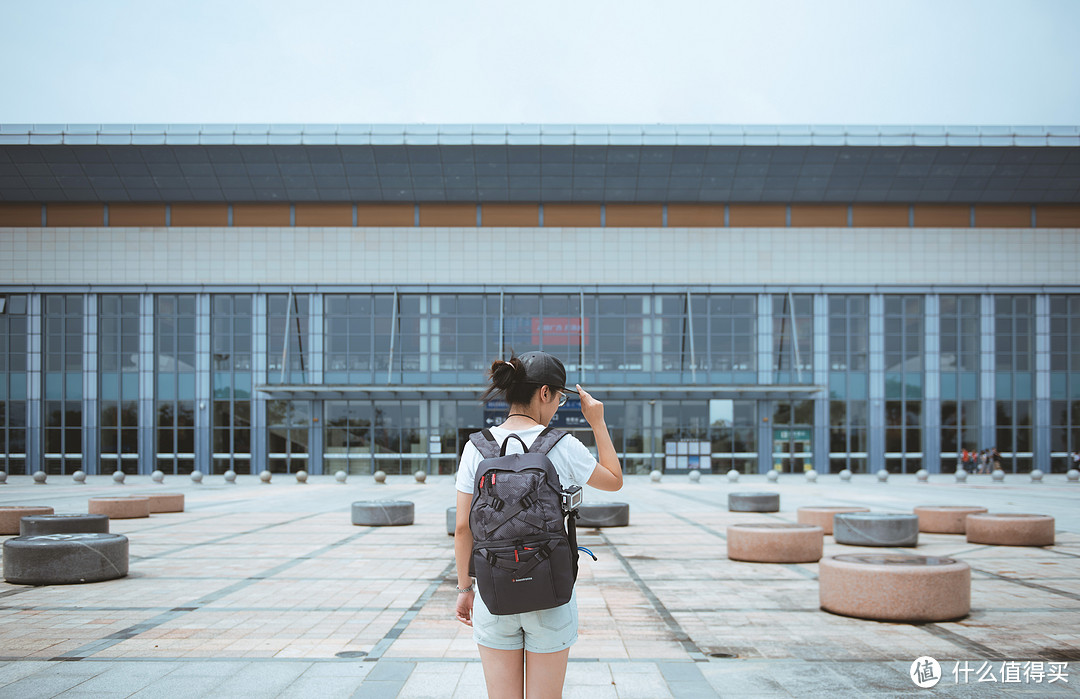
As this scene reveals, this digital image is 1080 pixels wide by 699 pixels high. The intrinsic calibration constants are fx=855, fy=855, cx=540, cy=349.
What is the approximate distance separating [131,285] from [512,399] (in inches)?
1820

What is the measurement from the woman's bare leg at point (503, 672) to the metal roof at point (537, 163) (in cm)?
3988

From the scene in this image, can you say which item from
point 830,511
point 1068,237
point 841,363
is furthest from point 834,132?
point 830,511

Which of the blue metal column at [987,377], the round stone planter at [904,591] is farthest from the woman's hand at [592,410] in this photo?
the blue metal column at [987,377]

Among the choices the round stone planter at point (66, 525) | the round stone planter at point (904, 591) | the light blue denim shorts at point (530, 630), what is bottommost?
the round stone planter at point (66, 525)

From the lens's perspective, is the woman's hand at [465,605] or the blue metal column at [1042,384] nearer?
the woman's hand at [465,605]

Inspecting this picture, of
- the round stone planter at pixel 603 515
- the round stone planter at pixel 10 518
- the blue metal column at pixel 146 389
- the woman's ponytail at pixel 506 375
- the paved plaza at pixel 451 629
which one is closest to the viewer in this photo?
the woman's ponytail at pixel 506 375

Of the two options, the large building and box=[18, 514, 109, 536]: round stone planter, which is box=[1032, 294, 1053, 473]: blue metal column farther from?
box=[18, 514, 109, 536]: round stone planter

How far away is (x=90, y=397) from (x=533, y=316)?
2326 cm

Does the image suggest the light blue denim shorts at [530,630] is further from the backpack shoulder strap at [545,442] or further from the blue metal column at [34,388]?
the blue metal column at [34,388]

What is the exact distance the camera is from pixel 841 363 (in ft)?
147

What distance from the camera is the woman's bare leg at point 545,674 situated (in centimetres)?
333

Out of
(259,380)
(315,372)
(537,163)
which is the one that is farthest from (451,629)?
(259,380)

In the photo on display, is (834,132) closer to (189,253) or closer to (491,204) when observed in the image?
(491,204)

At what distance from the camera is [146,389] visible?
1742 inches
